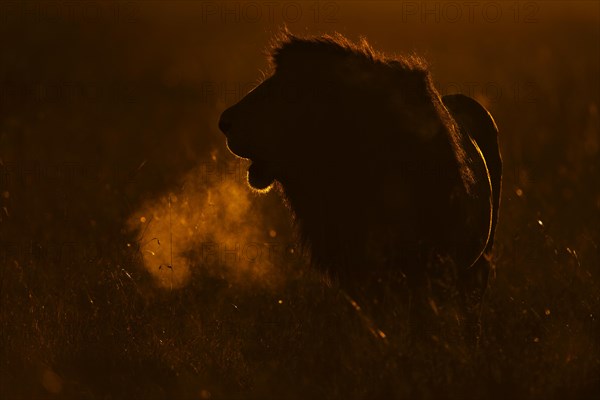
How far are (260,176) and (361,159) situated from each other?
535 millimetres

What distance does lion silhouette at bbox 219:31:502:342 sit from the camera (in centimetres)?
529

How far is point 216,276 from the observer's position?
261 inches

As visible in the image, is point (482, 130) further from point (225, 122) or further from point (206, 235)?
point (225, 122)

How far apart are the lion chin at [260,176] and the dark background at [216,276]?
76 cm

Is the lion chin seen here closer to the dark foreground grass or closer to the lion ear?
the dark foreground grass

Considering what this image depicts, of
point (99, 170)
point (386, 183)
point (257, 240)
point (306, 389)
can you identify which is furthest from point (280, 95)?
point (99, 170)

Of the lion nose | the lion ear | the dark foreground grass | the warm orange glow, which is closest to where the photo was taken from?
the dark foreground grass

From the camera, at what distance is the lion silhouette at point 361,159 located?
208 inches

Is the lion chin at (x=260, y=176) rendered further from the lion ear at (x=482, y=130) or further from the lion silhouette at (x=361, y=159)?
the lion ear at (x=482, y=130)

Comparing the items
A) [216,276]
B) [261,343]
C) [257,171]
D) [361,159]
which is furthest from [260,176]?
[216,276]

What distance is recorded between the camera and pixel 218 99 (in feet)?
50.8

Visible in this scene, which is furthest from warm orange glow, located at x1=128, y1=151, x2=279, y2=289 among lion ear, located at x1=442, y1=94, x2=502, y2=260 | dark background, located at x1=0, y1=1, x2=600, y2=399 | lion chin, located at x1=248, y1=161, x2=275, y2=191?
lion ear, located at x1=442, y1=94, x2=502, y2=260

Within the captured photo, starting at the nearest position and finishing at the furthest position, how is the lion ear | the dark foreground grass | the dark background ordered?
the dark foreground grass
the dark background
the lion ear

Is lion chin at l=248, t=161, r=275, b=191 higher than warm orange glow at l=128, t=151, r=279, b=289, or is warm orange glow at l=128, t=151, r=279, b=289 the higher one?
lion chin at l=248, t=161, r=275, b=191
